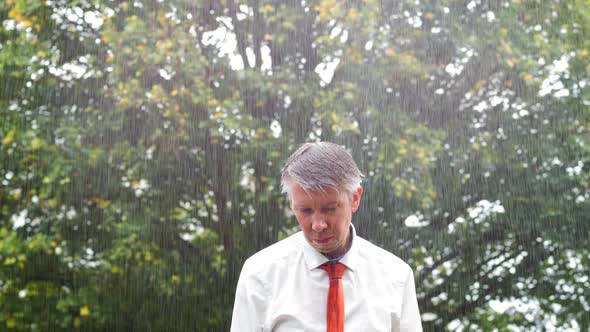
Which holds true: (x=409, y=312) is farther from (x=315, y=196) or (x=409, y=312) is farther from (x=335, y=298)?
(x=315, y=196)

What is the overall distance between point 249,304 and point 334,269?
31 centimetres

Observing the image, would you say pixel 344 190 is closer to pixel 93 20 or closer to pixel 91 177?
pixel 91 177

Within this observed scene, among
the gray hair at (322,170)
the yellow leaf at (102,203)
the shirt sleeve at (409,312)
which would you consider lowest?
the shirt sleeve at (409,312)

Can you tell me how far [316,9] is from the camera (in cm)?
780

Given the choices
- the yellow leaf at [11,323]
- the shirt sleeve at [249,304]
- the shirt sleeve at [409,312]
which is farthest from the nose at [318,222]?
the yellow leaf at [11,323]

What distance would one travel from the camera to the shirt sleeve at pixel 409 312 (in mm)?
2578

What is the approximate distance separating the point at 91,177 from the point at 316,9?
2.90m

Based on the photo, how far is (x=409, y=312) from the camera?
8.54 feet

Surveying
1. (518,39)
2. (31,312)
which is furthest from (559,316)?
(31,312)

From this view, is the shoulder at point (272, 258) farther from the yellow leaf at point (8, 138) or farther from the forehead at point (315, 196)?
the yellow leaf at point (8, 138)

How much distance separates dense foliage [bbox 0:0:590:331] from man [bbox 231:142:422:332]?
193 inches

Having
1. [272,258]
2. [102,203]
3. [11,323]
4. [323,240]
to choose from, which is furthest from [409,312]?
[11,323]

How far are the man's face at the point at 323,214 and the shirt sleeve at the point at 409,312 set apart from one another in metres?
0.31

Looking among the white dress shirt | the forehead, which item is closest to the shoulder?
the white dress shirt
